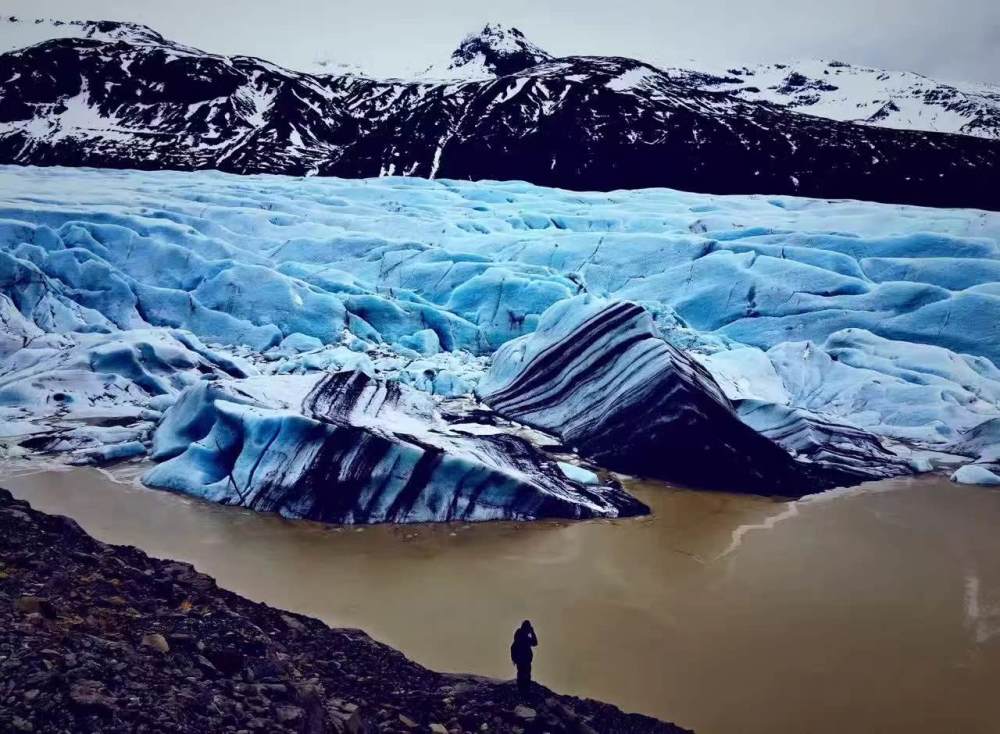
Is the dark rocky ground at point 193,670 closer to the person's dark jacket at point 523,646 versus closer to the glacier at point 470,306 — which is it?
the person's dark jacket at point 523,646

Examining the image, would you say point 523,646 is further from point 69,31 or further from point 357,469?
point 69,31

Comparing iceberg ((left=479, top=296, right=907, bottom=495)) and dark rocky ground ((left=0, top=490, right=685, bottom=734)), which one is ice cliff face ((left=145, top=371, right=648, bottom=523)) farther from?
Result: dark rocky ground ((left=0, top=490, right=685, bottom=734))

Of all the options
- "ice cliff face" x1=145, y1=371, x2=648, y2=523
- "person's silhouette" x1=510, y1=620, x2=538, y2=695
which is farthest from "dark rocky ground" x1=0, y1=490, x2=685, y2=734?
"ice cliff face" x1=145, y1=371, x2=648, y2=523

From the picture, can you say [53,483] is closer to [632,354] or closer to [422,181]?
[632,354]

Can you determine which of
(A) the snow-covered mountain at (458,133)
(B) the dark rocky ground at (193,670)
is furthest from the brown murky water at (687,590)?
(A) the snow-covered mountain at (458,133)

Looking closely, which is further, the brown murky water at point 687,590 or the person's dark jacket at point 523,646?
the brown murky water at point 687,590
